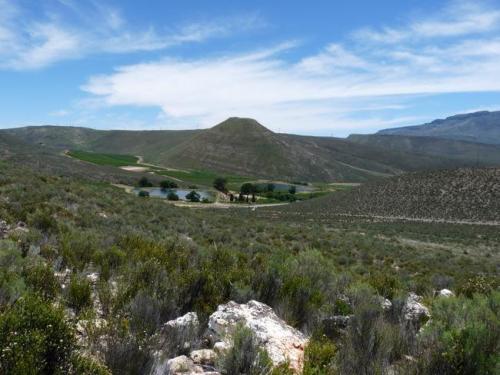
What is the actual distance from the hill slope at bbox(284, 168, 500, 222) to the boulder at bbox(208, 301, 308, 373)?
175 feet

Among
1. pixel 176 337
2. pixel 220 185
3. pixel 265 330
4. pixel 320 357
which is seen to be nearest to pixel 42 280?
pixel 176 337

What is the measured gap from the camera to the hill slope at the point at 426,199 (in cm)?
5738

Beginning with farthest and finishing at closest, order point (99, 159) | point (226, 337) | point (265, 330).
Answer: point (99, 159) < point (265, 330) < point (226, 337)

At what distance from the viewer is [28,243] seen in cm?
903

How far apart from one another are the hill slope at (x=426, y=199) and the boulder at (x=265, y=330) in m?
53.4

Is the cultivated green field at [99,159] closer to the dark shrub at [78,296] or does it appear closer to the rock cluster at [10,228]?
the rock cluster at [10,228]

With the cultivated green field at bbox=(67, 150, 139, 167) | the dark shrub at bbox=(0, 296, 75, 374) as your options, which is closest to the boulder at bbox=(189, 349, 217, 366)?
the dark shrub at bbox=(0, 296, 75, 374)

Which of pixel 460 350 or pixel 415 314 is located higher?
pixel 460 350

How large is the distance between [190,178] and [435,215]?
274 feet

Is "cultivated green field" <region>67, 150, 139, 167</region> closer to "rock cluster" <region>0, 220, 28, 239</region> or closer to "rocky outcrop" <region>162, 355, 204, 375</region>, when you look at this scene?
"rock cluster" <region>0, 220, 28, 239</region>

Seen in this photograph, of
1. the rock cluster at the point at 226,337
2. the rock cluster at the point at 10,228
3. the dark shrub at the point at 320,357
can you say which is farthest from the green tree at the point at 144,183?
the dark shrub at the point at 320,357

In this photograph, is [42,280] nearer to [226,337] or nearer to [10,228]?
[226,337]

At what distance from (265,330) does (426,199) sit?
205ft

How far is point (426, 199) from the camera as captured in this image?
2464 inches
